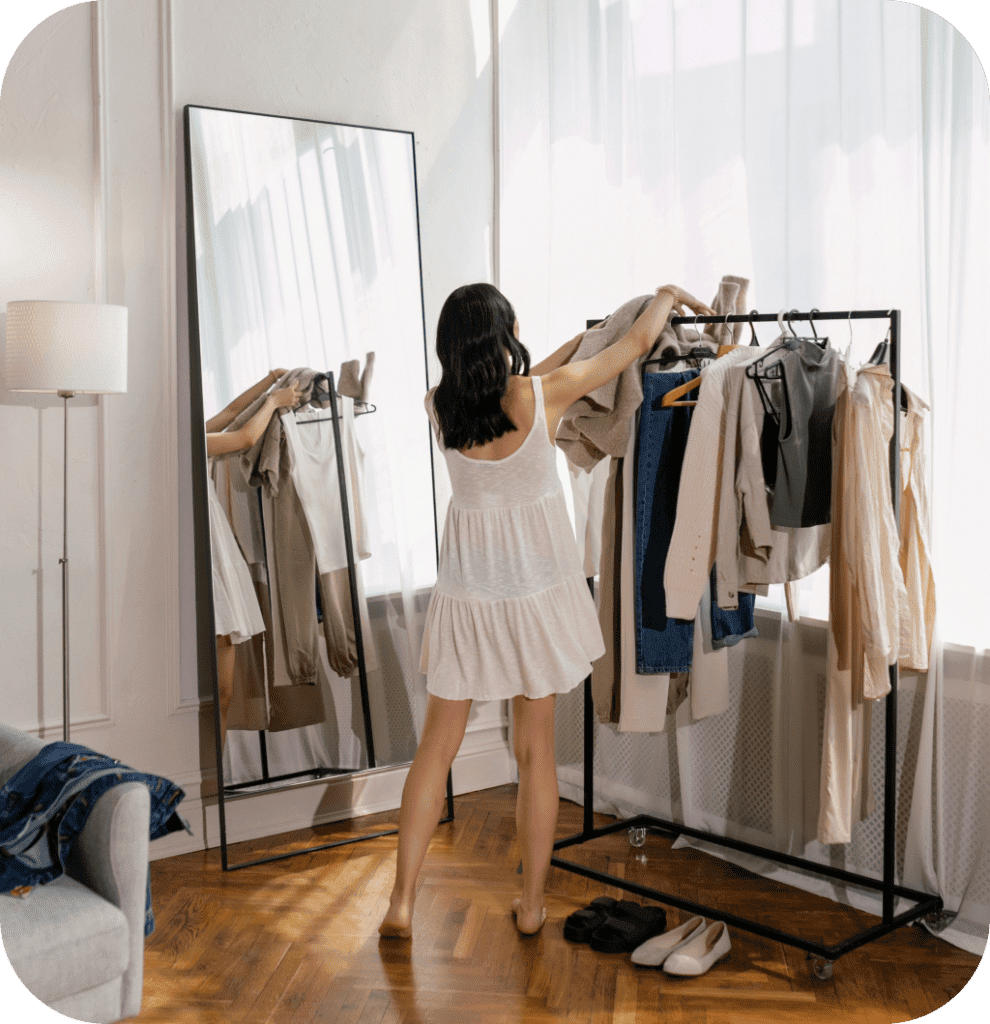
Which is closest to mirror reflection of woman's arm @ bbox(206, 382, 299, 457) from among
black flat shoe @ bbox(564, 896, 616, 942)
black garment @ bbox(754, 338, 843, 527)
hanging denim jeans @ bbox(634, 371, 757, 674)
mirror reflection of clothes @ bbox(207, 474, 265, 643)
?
mirror reflection of clothes @ bbox(207, 474, 265, 643)

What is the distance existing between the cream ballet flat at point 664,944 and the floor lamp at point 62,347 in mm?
2046

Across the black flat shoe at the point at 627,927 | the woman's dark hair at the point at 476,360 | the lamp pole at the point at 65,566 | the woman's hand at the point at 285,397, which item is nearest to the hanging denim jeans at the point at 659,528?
→ the woman's dark hair at the point at 476,360

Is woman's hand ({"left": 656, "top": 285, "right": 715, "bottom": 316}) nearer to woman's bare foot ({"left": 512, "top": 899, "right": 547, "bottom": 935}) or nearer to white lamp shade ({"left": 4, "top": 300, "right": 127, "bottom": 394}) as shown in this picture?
white lamp shade ({"left": 4, "top": 300, "right": 127, "bottom": 394})

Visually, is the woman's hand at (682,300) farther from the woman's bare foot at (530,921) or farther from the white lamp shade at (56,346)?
the woman's bare foot at (530,921)

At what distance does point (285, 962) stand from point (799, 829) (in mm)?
1553

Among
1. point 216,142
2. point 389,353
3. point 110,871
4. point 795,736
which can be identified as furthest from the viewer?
point 389,353

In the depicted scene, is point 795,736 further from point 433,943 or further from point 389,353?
point 389,353

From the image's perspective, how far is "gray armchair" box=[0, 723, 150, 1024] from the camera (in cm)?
222

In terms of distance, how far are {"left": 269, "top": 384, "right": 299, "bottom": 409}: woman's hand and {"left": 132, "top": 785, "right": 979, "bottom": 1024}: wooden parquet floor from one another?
146 cm

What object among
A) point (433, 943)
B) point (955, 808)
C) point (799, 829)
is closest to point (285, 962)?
point (433, 943)

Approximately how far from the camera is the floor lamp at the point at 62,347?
2.97 meters

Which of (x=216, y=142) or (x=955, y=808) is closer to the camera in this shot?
(x=955, y=808)

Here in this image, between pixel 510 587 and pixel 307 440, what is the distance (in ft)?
3.90

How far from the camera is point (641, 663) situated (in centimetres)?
301
